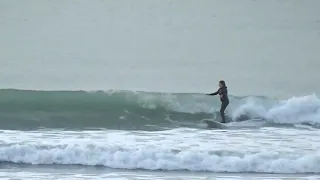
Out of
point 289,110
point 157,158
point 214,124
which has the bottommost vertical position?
point 157,158

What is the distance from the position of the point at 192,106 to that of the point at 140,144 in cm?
370

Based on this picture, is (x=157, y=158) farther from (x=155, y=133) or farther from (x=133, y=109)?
(x=133, y=109)

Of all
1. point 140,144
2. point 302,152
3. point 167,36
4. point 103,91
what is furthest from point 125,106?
point 302,152

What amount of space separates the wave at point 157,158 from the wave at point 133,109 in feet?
7.39

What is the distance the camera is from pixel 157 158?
24.4ft

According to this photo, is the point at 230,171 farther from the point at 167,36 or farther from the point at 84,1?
the point at 84,1

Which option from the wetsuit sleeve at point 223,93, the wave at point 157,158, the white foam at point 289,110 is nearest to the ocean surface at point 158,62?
the white foam at point 289,110

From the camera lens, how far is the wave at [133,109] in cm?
1055

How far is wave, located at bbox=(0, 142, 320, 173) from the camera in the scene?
7.25 metres

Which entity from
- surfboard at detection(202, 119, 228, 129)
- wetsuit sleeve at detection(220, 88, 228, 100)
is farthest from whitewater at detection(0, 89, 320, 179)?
wetsuit sleeve at detection(220, 88, 228, 100)

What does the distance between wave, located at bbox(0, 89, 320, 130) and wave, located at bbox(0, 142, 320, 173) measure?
225cm

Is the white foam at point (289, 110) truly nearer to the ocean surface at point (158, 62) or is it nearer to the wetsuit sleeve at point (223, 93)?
the ocean surface at point (158, 62)

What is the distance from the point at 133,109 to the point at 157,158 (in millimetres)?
4066

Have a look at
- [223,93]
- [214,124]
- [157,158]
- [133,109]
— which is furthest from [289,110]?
[157,158]
